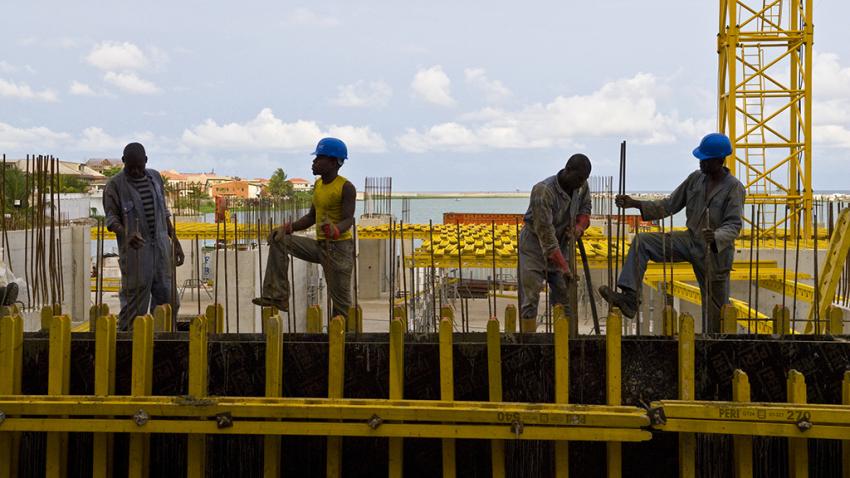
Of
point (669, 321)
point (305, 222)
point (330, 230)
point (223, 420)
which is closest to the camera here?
point (223, 420)

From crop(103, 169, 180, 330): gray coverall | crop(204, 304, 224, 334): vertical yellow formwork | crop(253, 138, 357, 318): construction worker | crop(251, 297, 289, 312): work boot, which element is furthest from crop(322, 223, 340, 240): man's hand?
crop(103, 169, 180, 330): gray coverall

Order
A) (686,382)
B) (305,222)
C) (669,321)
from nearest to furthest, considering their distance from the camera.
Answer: (686,382) → (669,321) → (305,222)

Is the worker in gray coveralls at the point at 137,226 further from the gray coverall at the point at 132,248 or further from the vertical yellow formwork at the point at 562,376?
the vertical yellow formwork at the point at 562,376

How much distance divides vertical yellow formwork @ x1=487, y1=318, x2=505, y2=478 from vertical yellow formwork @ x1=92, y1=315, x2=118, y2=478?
225cm

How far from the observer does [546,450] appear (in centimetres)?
481

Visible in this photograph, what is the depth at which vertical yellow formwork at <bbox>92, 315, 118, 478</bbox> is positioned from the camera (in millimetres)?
4566

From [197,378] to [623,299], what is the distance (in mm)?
3405

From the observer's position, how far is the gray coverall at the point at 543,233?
21.5 ft

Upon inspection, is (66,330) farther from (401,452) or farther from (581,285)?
(581,285)

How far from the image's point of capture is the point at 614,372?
4469 millimetres

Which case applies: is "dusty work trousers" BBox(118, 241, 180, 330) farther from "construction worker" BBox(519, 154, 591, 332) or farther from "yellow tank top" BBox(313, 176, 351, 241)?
"construction worker" BBox(519, 154, 591, 332)

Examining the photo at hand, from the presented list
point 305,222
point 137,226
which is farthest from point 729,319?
point 137,226

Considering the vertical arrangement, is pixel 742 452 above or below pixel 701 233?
below

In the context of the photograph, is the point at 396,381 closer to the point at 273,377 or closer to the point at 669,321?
the point at 273,377
